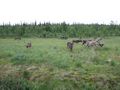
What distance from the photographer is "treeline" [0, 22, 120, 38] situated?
45.2 m

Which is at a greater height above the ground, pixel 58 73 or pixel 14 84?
pixel 58 73

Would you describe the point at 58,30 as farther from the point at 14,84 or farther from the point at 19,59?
the point at 14,84

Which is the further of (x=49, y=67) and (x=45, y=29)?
(x=45, y=29)

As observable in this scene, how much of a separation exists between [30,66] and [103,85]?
443 cm

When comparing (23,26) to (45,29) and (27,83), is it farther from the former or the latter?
(27,83)

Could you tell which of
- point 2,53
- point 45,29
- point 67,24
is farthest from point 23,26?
point 2,53

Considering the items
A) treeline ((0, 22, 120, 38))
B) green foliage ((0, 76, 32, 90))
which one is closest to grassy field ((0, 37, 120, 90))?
green foliage ((0, 76, 32, 90))

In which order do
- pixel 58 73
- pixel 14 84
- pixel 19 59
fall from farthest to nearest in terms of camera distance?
pixel 19 59 < pixel 58 73 < pixel 14 84

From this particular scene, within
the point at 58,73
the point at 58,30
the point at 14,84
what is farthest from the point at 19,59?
the point at 58,30

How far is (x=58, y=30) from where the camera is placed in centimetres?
4844

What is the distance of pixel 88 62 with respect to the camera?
14938mm

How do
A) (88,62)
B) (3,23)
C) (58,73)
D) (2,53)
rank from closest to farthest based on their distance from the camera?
(58,73), (88,62), (2,53), (3,23)

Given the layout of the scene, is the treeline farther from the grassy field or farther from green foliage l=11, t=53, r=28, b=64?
the grassy field

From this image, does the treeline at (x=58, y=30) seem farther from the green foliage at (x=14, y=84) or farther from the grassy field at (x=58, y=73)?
the green foliage at (x=14, y=84)
